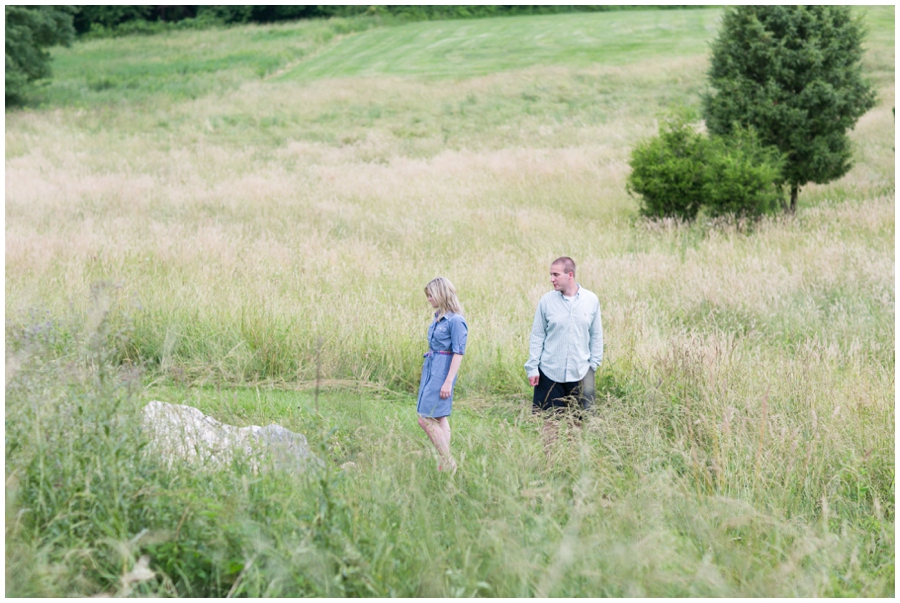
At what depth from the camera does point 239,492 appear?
3535mm

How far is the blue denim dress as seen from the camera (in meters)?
5.20

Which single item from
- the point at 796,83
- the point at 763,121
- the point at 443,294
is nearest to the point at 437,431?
the point at 443,294

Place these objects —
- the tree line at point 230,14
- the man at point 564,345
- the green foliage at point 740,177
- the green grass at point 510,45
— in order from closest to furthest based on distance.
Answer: the man at point 564,345 → the green foliage at point 740,177 → the green grass at point 510,45 → the tree line at point 230,14

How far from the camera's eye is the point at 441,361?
17.3 feet

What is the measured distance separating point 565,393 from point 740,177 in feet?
30.6

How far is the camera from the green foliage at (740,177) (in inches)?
521

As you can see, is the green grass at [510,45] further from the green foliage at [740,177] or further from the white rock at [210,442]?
the white rock at [210,442]

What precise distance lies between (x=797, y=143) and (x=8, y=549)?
14.9 metres

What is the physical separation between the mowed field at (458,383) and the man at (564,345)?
312 mm

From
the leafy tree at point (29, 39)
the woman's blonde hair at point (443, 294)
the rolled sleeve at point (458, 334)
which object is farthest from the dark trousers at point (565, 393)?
the leafy tree at point (29, 39)

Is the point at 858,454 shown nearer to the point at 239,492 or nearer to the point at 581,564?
the point at 581,564

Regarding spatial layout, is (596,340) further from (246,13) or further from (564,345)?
(246,13)

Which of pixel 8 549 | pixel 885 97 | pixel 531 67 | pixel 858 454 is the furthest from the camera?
pixel 531 67

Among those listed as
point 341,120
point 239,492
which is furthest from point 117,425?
point 341,120
